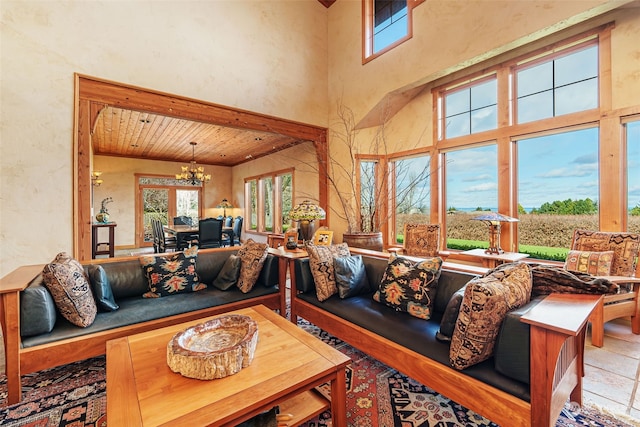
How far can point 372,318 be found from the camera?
2076 mm

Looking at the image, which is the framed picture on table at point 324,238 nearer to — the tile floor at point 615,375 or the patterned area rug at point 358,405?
the patterned area rug at point 358,405

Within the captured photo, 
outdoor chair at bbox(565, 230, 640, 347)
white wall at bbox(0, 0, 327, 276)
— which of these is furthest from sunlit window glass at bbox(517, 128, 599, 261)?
white wall at bbox(0, 0, 327, 276)

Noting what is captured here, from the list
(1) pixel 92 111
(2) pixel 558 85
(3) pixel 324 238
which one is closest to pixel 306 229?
(3) pixel 324 238

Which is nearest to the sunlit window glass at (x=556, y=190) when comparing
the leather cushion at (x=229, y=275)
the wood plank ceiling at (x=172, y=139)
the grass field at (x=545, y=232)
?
the grass field at (x=545, y=232)

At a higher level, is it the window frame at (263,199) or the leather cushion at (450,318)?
the window frame at (263,199)

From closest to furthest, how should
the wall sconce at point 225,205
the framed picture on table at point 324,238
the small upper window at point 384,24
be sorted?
the framed picture on table at point 324,238, the small upper window at point 384,24, the wall sconce at point 225,205

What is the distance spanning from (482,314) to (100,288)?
2.68 m

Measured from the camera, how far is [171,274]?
2.73 m

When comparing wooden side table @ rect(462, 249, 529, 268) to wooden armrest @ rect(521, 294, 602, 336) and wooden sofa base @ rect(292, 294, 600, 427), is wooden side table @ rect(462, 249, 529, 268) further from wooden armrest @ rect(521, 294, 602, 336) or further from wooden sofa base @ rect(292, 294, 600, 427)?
wooden armrest @ rect(521, 294, 602, 336)

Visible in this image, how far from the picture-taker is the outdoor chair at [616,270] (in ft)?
8.01

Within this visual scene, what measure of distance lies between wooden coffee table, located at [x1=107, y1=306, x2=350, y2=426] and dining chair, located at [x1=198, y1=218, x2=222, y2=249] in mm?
4271

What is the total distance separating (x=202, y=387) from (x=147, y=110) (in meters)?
3.70

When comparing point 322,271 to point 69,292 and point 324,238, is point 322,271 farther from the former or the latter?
point 69,292

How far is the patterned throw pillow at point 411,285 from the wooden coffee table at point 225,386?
83 centimetres
